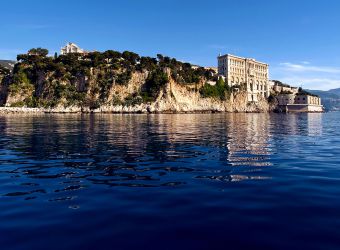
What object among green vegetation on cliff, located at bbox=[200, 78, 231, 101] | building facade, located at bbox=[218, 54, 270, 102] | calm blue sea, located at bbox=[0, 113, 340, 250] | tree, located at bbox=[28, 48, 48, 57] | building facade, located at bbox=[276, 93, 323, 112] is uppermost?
tree, located at bbox=[28, 48, 48, 57]

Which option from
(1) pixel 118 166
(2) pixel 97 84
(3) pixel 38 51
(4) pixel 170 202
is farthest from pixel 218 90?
(4) pixel 170 202

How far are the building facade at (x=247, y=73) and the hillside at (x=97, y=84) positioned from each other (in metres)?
36.0

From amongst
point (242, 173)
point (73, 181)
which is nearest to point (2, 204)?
point (73, 181)

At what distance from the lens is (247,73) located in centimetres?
18112

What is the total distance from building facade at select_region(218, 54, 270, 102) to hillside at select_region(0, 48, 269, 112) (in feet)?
118

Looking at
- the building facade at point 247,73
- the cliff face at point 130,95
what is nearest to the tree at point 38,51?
the cliff face at point 130,95

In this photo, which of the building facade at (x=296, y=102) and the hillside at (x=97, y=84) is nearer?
the hillside at (x=97, y=84)

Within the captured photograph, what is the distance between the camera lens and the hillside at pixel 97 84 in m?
122

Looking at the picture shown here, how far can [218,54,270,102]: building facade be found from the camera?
171250 mm

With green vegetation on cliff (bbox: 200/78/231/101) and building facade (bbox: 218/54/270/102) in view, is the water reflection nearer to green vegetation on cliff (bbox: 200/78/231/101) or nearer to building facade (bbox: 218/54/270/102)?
green vegetation on cliff (bbox: 200/78/231/101)

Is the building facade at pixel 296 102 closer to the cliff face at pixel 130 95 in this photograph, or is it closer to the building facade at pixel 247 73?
the building facade at pixel 247 73

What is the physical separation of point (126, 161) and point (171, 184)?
17.2 feet

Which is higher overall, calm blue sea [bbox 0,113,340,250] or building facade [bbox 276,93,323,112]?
building facade [bbox 276,93,323,112]

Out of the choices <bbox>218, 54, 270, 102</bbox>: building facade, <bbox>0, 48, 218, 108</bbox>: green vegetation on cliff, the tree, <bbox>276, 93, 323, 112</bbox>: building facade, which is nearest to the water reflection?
<bbox>0, 48, 218, 108</bbox>: green vegetation on cliff
